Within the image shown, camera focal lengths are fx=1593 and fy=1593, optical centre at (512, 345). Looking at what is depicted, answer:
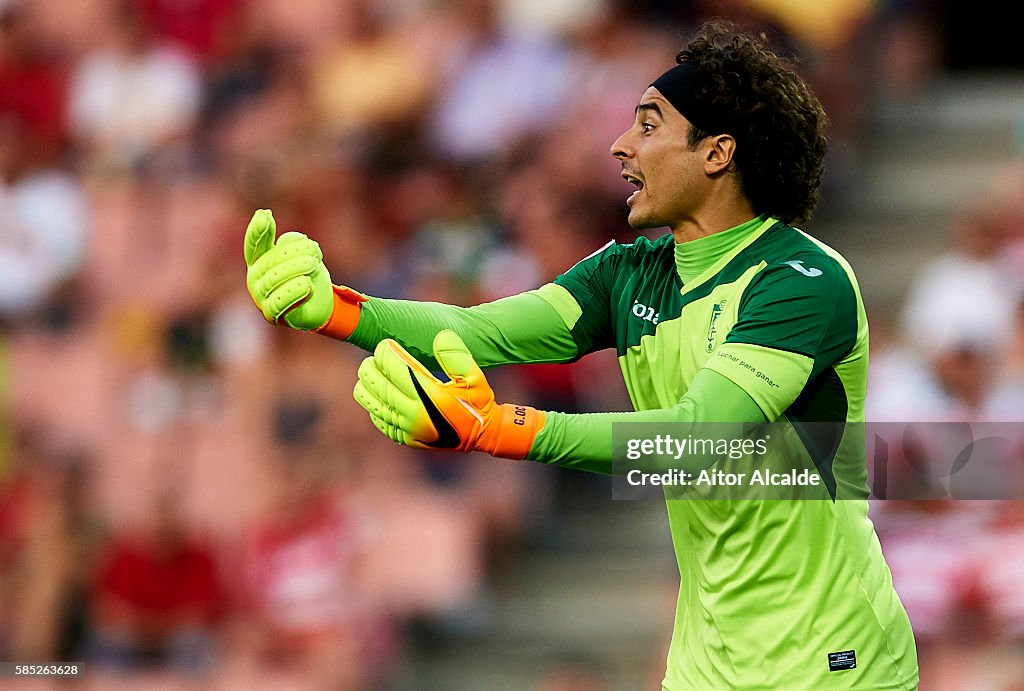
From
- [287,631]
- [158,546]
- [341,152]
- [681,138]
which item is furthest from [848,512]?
[341,152]

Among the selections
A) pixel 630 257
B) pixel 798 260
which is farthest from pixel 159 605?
pixel 798 260

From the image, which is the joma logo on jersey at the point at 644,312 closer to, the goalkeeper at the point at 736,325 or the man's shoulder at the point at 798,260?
the goalkeeper at the point at 736,325

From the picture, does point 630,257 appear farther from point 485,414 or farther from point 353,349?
point 353,349

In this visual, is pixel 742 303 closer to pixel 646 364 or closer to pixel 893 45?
pixel 646 364

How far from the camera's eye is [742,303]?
3.44 m

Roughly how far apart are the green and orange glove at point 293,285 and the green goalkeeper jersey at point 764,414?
7cm

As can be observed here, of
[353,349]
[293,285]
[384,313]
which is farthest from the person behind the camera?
[353,349]

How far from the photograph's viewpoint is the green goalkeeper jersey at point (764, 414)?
334 centimetres

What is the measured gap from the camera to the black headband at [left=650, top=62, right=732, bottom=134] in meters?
3.59

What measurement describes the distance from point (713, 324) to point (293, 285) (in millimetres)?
941

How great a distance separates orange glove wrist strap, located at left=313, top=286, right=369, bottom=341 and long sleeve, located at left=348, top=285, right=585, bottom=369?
0.02 meters

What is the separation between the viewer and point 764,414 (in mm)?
3250

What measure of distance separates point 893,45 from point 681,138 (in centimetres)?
585

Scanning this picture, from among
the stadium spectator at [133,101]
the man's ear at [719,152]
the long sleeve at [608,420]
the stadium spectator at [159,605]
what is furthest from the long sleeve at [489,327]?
the stadium spectator at [133,101]
